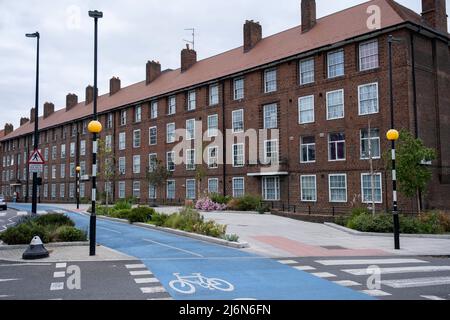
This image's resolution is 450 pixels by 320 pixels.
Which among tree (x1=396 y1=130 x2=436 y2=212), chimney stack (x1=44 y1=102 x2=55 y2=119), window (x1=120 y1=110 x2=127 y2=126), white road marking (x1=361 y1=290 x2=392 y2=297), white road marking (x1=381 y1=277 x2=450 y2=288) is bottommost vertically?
white road marking (x1=381 y1=277 x2=450 y2=288)

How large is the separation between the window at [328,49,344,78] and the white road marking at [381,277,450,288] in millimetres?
21233

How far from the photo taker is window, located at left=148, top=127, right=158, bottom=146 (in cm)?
4569

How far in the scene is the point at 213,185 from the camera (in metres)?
38.8

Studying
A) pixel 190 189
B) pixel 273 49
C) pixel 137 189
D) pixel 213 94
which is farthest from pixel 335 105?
pixel 137 189

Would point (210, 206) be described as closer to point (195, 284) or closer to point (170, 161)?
point (170, 161)

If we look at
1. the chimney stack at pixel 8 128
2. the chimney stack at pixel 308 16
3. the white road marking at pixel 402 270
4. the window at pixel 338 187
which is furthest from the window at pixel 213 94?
the chimney stack at pixel 8 128

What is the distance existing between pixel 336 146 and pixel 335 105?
9.14 feet

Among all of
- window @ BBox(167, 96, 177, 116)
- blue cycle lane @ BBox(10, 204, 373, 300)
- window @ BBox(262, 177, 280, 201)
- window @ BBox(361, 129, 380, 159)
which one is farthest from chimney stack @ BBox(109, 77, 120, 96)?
blue cycle lane @ BBox(10, 204, 373, 300)

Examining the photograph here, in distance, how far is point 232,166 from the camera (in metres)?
36.8

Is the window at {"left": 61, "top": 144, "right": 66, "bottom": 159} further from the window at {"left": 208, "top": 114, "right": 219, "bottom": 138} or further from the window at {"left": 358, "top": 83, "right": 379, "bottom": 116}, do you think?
the window at {"left": 358, "top": 83, "right": 379, "bottom": 116}

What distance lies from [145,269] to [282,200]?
72.6 feet

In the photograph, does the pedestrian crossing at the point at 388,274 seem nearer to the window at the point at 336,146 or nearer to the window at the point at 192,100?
the window at the point at 336,146

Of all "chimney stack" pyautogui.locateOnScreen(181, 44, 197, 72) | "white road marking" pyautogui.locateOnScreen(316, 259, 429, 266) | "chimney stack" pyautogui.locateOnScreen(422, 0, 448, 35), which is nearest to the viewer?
"white road marking" pyautogui.locateOnScreen(316, 259, 429, 266)
